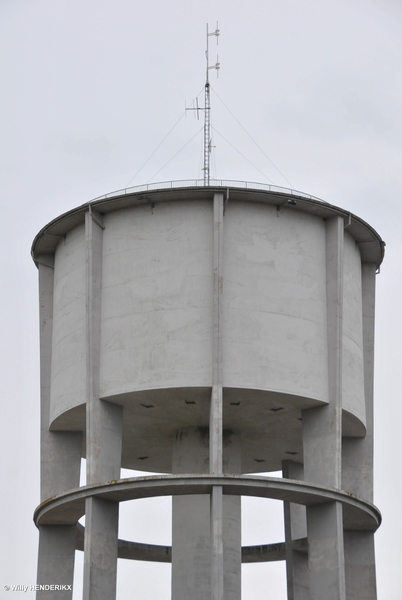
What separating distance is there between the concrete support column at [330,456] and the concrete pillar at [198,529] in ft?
11.7

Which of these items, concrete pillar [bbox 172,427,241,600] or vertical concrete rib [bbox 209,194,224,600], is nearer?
vertical concrete rib [bbox 209,194,224,600]

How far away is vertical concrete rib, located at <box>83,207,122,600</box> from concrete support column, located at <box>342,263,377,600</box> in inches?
337

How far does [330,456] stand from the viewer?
135 ft

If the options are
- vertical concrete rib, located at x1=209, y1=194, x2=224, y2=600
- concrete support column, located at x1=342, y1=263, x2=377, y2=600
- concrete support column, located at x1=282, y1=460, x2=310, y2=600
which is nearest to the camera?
vertical concrete rib, located at x1=209, y1=194, x2=224, y2=600

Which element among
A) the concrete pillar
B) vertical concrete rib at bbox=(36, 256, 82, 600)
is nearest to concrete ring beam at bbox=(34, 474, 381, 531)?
vertical concrete rib at bbox=(36, 256, 82, 600)

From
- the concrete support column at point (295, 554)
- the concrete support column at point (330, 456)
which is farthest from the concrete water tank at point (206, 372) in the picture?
the concrete support column at point (295, 554)

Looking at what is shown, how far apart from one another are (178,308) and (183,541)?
322 inches

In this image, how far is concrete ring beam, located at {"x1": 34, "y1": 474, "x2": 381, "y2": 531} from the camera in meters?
39.3

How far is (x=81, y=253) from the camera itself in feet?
144

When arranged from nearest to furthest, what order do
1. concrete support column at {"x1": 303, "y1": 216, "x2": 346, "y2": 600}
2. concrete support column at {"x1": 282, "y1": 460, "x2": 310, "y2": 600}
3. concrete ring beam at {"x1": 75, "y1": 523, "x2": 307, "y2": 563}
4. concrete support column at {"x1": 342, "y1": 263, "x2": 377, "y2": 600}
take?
1. concrete support column at {"x1": 303, "y1": 216, "x2": 346, "y2": 600}
2. concrete support column at {"x1": 342, "y1": 263, "x2": 377, "y2": 600}
3. concrete support column at {"x1": 282, "y1": 460, "x2": 310, "y2": 600}
4. concrete ring beam at {"x1": 75, "y1": 523, "x2": 307, "y2": 563}

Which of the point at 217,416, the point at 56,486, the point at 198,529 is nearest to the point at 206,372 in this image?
the point at 217,416

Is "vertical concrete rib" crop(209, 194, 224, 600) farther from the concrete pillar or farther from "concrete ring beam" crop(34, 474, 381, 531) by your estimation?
the concrete pillar

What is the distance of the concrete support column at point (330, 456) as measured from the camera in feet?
131

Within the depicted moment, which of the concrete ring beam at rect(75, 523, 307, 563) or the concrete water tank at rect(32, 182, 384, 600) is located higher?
the concrete water tank at rect(32, 182, 384, 600)
